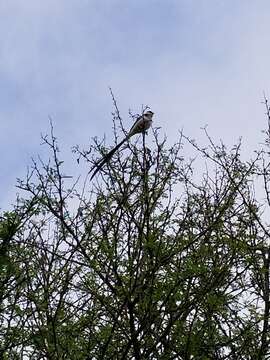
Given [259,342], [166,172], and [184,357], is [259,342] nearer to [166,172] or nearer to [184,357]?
[184,357]

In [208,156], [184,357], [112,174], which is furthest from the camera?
[208,156]

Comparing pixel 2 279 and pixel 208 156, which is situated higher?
pixel 208 156

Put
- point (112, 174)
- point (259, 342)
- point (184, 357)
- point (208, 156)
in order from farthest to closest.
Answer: point (208, 156) < point (112, 174) < point (259, 342) < point (184, 357)

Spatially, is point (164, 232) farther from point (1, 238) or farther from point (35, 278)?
point (1, 238)

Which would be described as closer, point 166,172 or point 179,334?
point 179,334

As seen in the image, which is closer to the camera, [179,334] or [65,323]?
[179,334]

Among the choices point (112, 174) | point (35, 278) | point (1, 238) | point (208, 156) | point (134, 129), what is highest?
point (208, 156)

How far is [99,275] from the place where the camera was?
6945 mm

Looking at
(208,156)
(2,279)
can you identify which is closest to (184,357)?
(2,279)

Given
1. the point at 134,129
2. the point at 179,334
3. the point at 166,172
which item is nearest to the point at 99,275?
the point at 179,334

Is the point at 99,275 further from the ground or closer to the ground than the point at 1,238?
closer to the ground

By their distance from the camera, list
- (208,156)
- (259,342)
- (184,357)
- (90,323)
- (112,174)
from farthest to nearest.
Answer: (208,156)
(112,174)
(259,342)
(90,323)
(184,357)

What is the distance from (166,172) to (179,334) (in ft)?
5.95

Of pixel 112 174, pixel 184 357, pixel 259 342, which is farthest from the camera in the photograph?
pixel 112 174
